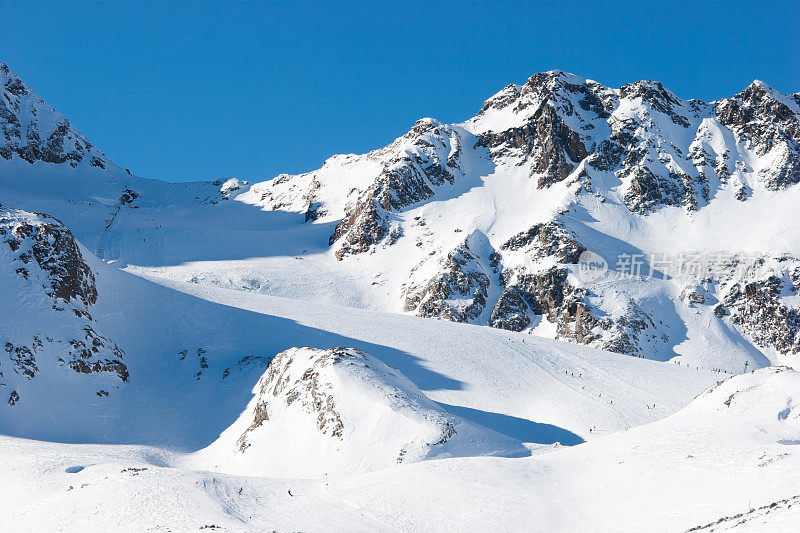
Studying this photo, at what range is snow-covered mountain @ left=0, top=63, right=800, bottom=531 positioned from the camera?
22.1m

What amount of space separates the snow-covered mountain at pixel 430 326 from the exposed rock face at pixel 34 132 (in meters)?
0.55

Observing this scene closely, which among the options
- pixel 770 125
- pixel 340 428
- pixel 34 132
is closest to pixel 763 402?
pixel 340 428

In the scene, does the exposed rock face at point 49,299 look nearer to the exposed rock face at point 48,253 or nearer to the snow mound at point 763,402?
the exposed rock face at point 48,253

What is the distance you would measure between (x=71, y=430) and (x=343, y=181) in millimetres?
93750

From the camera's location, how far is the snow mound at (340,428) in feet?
104

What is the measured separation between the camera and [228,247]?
9906cm

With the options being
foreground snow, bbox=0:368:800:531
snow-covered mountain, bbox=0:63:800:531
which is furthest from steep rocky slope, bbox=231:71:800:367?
foreground snow, bbox=0:368:800:531

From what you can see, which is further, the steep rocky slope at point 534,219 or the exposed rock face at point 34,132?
the exposed rock face at point 34,132

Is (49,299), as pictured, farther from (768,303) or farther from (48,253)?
(768,303)

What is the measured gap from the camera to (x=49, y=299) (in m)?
43.7

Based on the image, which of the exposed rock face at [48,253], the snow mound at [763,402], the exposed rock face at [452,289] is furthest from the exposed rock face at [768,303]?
the exposed rock face at [48,253]

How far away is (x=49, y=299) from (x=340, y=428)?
909 inches

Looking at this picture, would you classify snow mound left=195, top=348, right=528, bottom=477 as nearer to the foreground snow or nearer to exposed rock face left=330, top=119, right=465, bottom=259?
the foreground snow

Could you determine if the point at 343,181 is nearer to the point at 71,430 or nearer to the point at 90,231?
the point at 90,231
